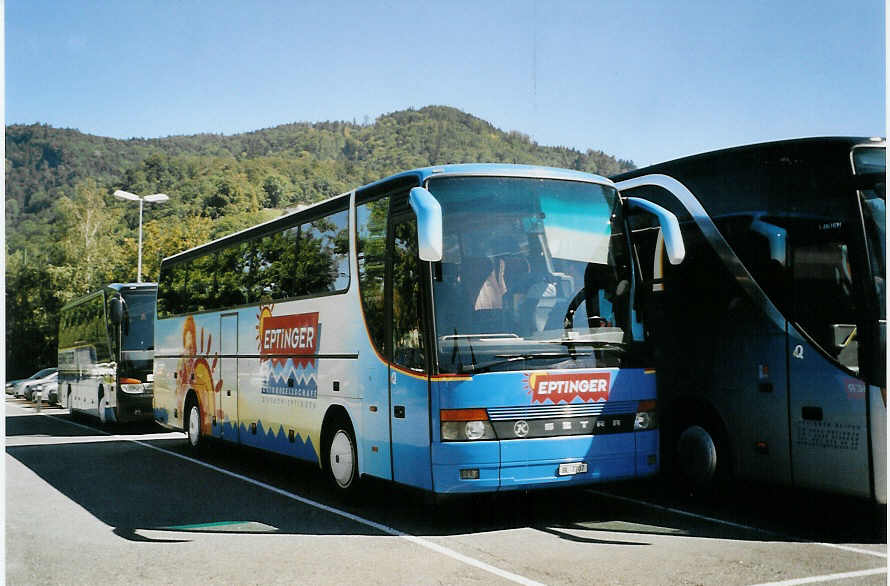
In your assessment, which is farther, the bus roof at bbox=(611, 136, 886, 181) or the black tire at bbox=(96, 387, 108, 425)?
the black tire at bbox=(96, 387, 108, 425)

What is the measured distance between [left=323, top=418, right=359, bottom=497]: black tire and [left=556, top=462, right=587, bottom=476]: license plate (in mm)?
2486

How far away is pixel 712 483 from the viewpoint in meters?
9.82

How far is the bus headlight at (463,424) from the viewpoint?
8062 millimetres

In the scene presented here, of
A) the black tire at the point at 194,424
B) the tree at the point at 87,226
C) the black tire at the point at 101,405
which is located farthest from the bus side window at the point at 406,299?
the tree at the point at 87,226

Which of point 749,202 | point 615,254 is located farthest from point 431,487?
point 749,202

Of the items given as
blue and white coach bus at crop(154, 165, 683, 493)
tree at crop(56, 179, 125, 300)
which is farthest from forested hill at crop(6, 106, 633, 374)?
blue and white coach bus at crop(154, 165, 683, 493)

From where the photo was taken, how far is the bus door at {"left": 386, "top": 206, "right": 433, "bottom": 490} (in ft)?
27.3

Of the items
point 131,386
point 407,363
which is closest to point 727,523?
point 407,363

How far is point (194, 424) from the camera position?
51.3 ft

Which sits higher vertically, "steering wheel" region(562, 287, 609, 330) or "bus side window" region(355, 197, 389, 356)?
"bus side window" region(355, 197, 389, 356)

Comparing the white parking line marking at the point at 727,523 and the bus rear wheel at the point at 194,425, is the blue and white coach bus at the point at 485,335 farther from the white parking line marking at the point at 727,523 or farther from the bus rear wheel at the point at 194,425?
the bus rear wheel at the point at 194,425

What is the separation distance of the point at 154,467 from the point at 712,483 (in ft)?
26.2

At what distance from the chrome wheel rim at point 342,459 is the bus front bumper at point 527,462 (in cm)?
208

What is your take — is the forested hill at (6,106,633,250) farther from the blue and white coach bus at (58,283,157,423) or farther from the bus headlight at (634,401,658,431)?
the bus headlight at (634,401,658,431)
